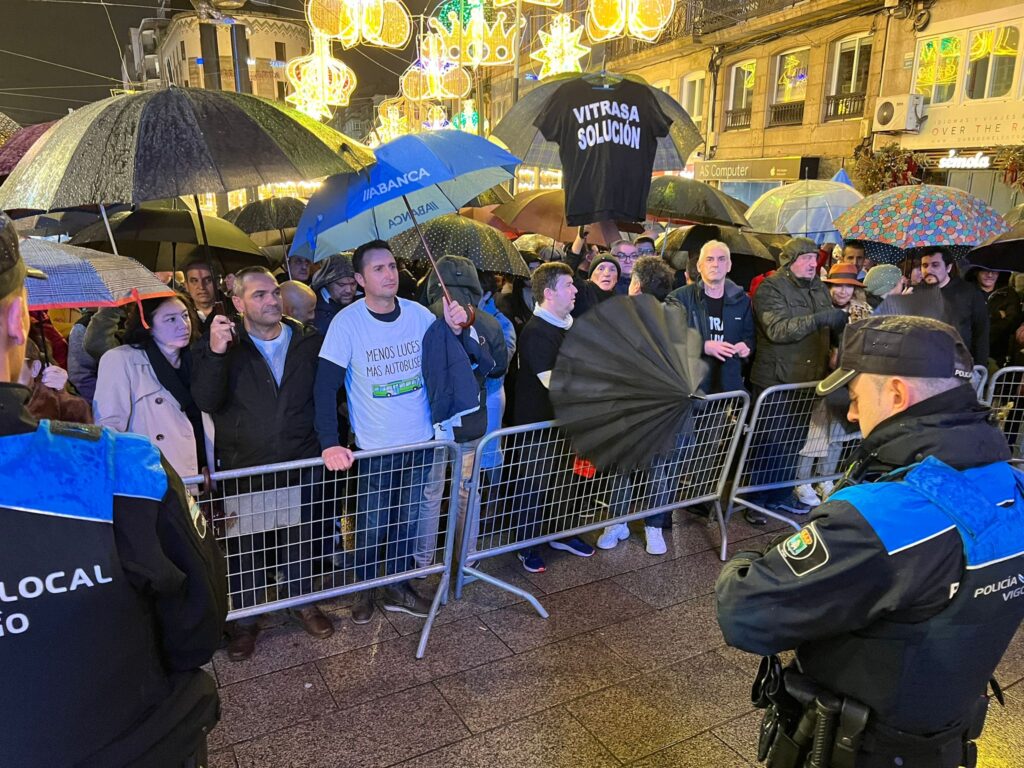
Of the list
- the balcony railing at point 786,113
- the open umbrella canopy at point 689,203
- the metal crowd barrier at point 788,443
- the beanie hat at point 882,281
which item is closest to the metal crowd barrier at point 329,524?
the metal crowd barrier at point 788,443

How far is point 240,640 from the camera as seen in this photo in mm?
3730

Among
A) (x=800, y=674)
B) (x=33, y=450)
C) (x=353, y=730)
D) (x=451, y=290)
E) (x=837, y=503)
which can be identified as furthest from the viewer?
(x=451, y=290)

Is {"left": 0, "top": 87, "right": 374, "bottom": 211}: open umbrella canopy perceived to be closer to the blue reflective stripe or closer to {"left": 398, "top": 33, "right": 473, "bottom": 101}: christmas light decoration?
the blue reflective stripe

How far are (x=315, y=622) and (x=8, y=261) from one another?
120 inches

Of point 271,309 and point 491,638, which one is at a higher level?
point 271,309

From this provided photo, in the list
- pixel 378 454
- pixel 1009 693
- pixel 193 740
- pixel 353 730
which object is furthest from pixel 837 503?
pixel 1009 693

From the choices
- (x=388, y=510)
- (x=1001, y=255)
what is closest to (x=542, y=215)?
(x=1001, y=255)

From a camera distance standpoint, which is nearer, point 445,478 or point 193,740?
point 193,740

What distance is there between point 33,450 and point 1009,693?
4255mm

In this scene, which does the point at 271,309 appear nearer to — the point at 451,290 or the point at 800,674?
the point at 451,290

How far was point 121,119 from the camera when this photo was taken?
2.91 metres

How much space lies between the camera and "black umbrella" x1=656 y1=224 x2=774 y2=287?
23.2 ft

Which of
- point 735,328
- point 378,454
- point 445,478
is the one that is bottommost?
point 445,478

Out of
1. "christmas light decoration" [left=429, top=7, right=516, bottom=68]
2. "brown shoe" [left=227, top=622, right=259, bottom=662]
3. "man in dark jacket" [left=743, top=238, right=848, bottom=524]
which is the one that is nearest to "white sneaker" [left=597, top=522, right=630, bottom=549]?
"man in dark jacket" [left=743, top=238, right=848, bottom=524]
